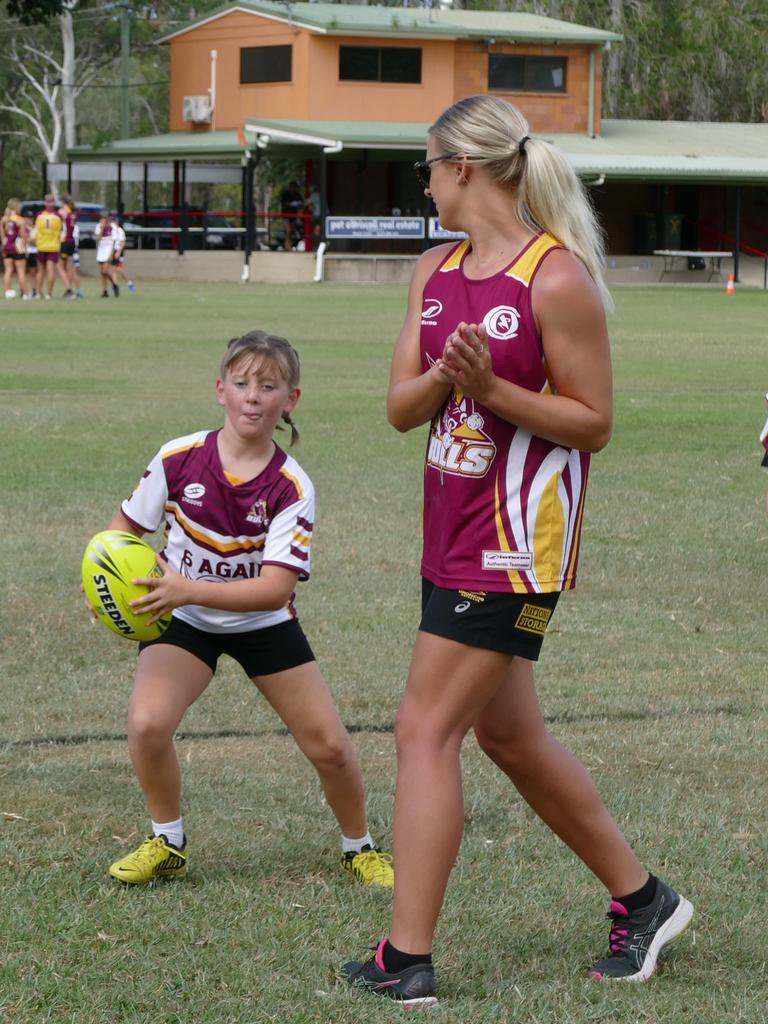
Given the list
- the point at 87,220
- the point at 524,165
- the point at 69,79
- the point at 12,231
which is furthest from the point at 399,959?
the point at 69,79

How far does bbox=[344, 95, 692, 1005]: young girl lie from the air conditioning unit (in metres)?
49.7

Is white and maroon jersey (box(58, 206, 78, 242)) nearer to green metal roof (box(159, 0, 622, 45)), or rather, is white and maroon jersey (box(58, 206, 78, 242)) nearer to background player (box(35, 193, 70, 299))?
background player (box(35, 193, 70, 299))

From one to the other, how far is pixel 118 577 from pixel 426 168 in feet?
4.37

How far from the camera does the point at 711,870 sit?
4.85m

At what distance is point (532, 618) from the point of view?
3.84 metres

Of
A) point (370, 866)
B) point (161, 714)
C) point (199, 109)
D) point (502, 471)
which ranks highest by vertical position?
point (199, 109)

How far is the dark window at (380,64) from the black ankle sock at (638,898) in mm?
47055

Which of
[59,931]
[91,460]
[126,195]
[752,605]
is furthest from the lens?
[126,195]

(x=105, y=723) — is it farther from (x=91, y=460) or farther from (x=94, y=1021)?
(x=91, y=460)

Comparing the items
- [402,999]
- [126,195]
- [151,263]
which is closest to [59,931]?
[402,999]

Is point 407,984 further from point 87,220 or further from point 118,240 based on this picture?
point 87,220

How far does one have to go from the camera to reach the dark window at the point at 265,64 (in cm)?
4953

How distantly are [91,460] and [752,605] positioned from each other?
594 cm

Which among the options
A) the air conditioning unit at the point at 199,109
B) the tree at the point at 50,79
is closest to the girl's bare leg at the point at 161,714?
the air conditioning unit at the point at 199,109
